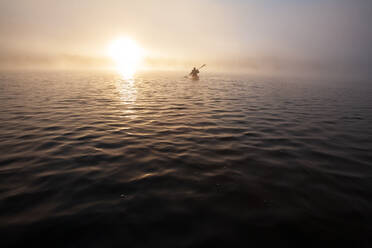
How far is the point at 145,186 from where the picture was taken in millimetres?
5133

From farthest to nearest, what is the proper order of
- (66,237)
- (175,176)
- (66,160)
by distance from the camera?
(66,160) → (175,176) → (66,237)

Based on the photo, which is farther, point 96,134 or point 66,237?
point 96,134

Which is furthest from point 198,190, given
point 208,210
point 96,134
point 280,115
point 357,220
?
point 280,115

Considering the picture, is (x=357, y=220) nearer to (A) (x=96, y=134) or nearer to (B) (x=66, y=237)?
(B) (x=66, y=237)

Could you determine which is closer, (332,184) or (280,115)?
(332,184)

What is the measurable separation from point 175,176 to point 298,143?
6161 mm

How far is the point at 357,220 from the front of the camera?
4035 millimetres

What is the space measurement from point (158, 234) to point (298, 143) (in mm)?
7495

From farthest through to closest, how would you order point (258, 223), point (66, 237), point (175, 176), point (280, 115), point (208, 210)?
1. point (280, 115)
2. point (175, 176)
3. point (208, 210)
4. point (258, 223)
5. point (66, 237)

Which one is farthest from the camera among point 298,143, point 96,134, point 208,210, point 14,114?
point 14,114

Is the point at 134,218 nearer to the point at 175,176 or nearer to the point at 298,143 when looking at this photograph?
the point at 175,176

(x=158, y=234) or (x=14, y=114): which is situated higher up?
(x=14, y=114)

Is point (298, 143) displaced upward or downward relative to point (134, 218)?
upward

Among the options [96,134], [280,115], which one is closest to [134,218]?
[96,134]
